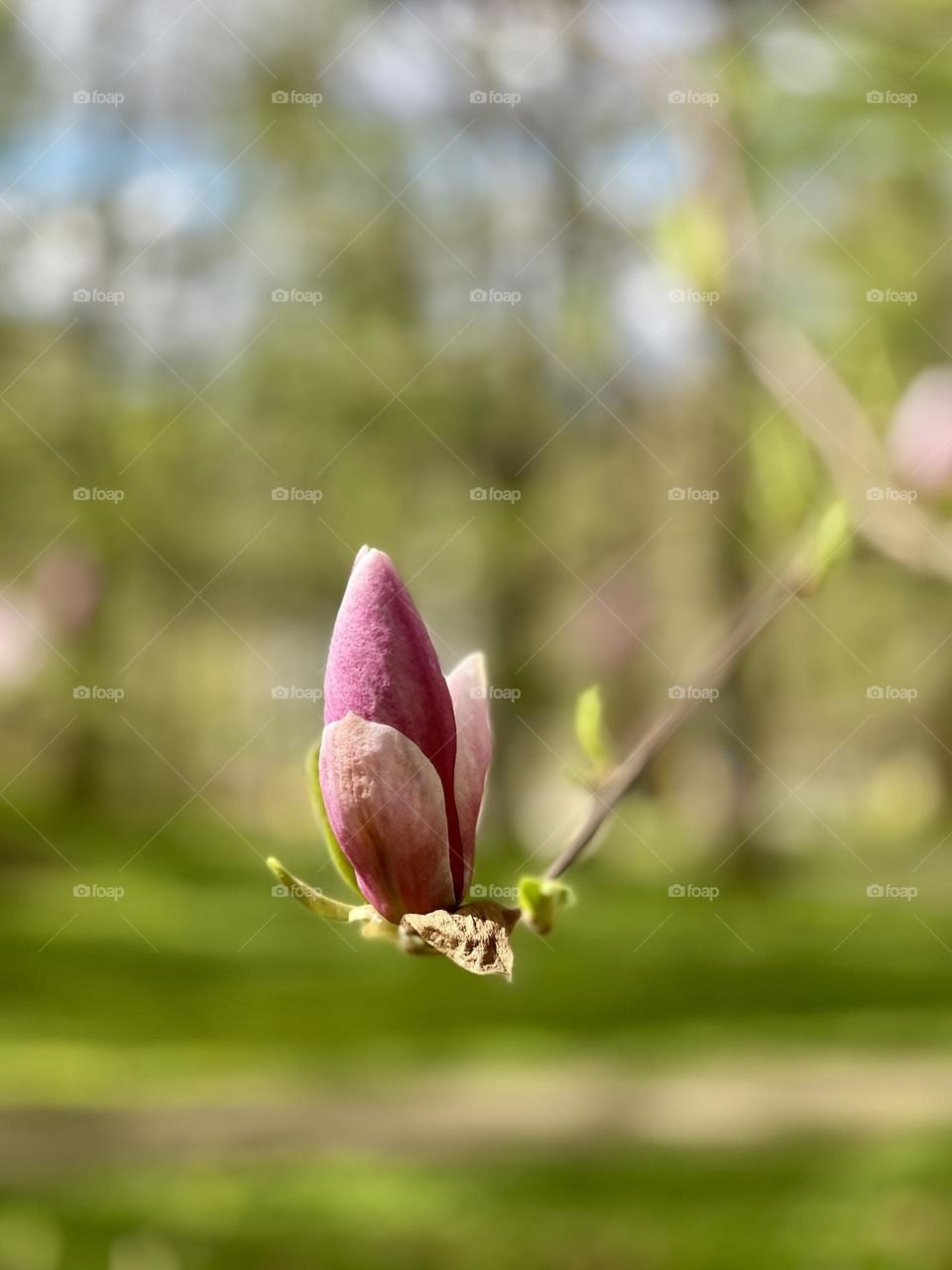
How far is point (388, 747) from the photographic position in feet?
A: 2.31

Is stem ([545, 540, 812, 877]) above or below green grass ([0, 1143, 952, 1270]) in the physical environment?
above

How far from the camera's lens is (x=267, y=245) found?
6.84 m

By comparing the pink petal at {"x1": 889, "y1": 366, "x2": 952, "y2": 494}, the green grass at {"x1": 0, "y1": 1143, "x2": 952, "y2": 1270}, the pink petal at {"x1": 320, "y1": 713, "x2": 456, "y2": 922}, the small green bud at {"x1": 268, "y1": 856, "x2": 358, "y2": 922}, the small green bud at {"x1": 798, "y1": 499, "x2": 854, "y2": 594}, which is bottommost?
the green grass at {"x1": 0, "y1": 1143, "x2": 952, "y2": 1270}

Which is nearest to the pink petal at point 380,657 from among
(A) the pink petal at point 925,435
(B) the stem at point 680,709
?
(B) the stem at point 680,709

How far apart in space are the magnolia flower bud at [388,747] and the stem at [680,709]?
69mm

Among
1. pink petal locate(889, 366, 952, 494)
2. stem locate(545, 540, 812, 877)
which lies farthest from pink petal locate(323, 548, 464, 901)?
pink petal locate(889, 366, 952, 494)

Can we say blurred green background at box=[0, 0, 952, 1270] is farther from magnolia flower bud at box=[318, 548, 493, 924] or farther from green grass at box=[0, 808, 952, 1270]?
magnolia flower bud at box=[318, 548, 493, 924]

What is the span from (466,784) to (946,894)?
9.65m

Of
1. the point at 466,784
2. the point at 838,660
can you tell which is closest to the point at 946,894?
the point at 838,660

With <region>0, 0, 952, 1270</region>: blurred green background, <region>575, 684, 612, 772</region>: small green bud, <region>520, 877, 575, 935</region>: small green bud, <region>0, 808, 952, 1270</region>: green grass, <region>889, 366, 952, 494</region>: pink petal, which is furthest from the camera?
<region>0, 808, 952, 1270</region>: green grass

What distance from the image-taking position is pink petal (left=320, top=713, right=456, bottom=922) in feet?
2.31

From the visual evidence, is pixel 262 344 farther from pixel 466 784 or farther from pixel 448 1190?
pixel 466 784

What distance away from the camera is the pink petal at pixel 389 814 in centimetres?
71

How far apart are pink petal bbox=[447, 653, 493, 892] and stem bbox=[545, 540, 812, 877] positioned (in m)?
0.05
